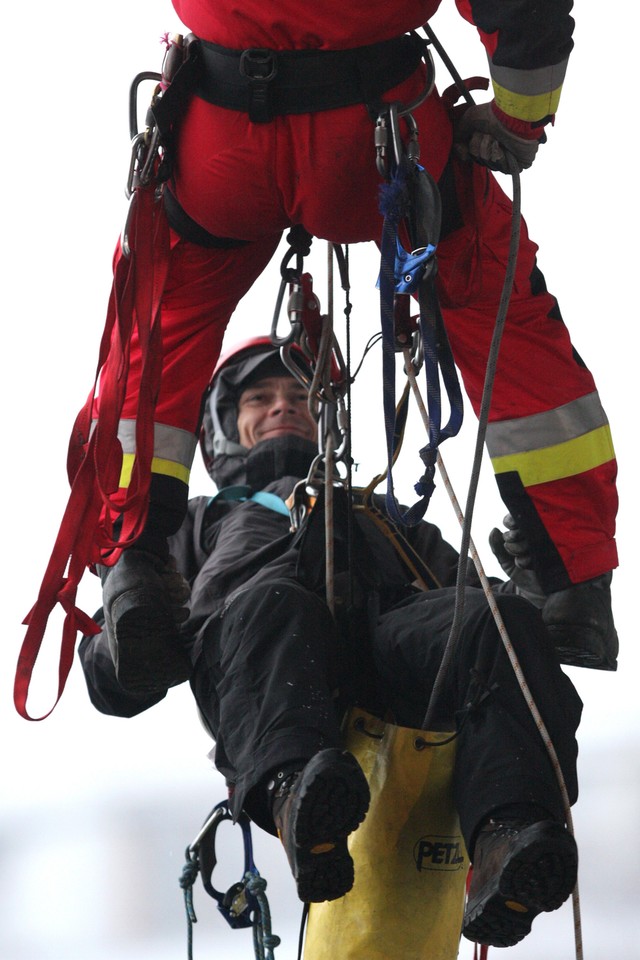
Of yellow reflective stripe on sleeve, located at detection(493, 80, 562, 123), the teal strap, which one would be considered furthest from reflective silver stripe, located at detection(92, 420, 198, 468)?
yellow reflective stripe on sleeve, located at detection(493, 80, 562, 123)

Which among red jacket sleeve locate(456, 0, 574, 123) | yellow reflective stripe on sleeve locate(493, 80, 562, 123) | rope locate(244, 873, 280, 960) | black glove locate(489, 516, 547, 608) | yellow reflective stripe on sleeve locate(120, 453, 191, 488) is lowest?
rope locate(244, 873, 280, 960)

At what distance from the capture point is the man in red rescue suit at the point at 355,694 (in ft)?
5.18

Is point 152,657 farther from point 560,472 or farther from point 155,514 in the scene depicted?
point 560,472

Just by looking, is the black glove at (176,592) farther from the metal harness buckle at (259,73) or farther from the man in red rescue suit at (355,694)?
the metal harness buckle at (259,73)

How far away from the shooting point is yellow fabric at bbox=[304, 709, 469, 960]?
1814 millimetres

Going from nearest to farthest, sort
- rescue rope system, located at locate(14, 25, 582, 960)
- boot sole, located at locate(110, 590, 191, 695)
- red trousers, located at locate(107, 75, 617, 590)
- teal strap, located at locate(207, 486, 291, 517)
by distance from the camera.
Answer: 1. rescue rope system, located at locate(14, 25, 582, 960)
2. red trousers, located at locate(107, 75, 617, 590)
3. boot sole, located at locate(110, 590, 191, 695)
4. teal strap, located at locate(207, 486, 291, 517)

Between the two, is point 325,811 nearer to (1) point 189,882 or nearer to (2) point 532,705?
(2) point 532,705

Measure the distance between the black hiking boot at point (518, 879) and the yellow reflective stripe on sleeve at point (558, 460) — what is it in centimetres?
51

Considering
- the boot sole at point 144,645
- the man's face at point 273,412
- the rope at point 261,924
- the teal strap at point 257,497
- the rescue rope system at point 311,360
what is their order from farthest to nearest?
the man's face at point 273,412, the teal strap at point 257,497, the rope at point 261,924, the boot sole at point 144,645, the rescue rope system at point 311,360

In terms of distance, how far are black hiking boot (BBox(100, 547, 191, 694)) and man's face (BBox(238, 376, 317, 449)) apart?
82 centimetres

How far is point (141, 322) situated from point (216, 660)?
46 centimetres

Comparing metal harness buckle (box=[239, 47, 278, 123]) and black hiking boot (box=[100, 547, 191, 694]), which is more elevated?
metal harness buckle (box=[239, 47, 278, 123])

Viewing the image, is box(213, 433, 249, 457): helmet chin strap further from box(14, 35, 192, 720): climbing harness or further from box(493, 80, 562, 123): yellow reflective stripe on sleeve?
box(493, 80, 562, 123): yellow reflective stripe on sleeve

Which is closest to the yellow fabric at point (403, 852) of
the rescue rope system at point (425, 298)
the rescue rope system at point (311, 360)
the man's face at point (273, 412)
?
the rescue rope system at point (311, 360)
